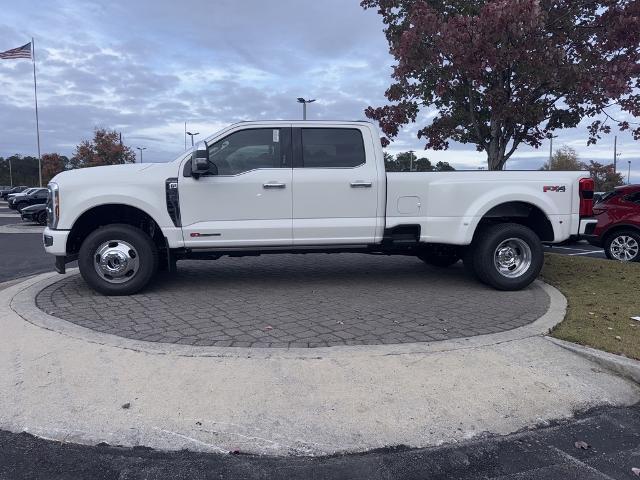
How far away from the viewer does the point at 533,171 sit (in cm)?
685

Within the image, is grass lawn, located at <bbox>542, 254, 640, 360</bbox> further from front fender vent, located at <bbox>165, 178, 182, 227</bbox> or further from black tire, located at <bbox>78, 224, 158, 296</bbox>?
black tire, located at <bbox>78, 224, 158, 296</bbox>

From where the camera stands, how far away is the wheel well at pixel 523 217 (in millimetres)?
6977

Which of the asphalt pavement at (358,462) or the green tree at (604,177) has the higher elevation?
the green tree at (604,177)

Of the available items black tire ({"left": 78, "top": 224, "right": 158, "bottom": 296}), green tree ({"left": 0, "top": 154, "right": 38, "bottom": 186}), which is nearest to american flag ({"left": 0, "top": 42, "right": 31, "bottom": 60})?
black tire ({"left": 78, "top": 224, "right": 158, "bottom": 296})

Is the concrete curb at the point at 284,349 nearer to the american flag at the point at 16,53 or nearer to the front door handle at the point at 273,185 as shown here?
the front door handle at the point at 273,185

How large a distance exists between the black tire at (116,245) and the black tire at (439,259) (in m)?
3.99

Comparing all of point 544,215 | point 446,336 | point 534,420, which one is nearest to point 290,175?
point 446,336

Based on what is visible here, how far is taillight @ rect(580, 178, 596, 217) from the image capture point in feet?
22.6

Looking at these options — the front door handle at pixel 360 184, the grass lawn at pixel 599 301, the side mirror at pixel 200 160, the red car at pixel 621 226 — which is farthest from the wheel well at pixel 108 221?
the red car at pixel 621 226

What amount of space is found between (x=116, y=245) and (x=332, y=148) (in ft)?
9.52

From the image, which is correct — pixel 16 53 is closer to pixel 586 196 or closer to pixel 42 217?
pixel 42 217

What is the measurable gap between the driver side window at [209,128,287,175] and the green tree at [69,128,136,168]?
126 ft

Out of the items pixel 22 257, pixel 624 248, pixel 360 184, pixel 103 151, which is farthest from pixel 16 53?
pixel 624 248

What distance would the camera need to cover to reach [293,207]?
257 inches
